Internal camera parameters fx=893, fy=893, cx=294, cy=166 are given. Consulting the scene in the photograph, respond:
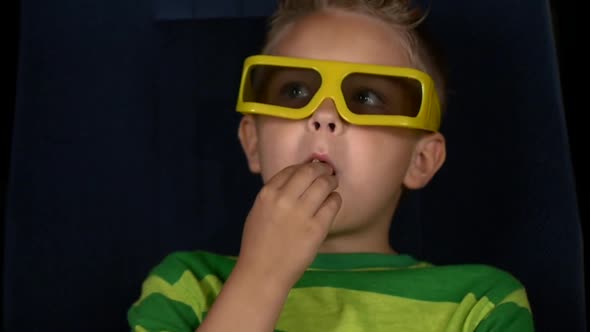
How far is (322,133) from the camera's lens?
1.26m

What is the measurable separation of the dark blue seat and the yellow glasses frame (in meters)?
0.40

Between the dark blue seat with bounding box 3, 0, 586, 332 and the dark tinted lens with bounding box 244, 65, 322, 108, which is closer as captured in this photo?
the dark tinted lens with bounding box 244, 65, 322, 108

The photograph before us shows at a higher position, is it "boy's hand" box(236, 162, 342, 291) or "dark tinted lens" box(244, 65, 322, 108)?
"dark tinted lens" box(244, 65, 322, 108)

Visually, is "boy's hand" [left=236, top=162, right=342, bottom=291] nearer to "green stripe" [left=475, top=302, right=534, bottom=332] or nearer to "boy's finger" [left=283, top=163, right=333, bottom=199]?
"boy's finger" [left=283, top=163, right=333, bottom=199]

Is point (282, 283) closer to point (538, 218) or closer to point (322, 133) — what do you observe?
point (322, 133)

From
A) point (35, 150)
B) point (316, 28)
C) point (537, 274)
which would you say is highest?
point (316, 28)

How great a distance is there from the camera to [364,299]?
127 cm

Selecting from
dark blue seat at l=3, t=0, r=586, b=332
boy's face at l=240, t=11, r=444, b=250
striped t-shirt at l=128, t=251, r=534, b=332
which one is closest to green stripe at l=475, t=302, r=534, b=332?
striped t-shirt at l=128, t=251, r=534, b=332

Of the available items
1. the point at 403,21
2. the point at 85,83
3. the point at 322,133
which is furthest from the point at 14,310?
the point at 403,21

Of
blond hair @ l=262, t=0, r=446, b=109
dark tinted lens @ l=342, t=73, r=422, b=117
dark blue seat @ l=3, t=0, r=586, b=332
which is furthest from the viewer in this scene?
dark blue seat @ l=3, t=0, r=586, b=332

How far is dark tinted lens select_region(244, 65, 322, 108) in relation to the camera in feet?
4.29

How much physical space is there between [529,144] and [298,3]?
Result: 0.53 m

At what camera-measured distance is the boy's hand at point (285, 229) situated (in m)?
1.08

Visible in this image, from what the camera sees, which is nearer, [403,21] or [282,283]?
[282,283]
